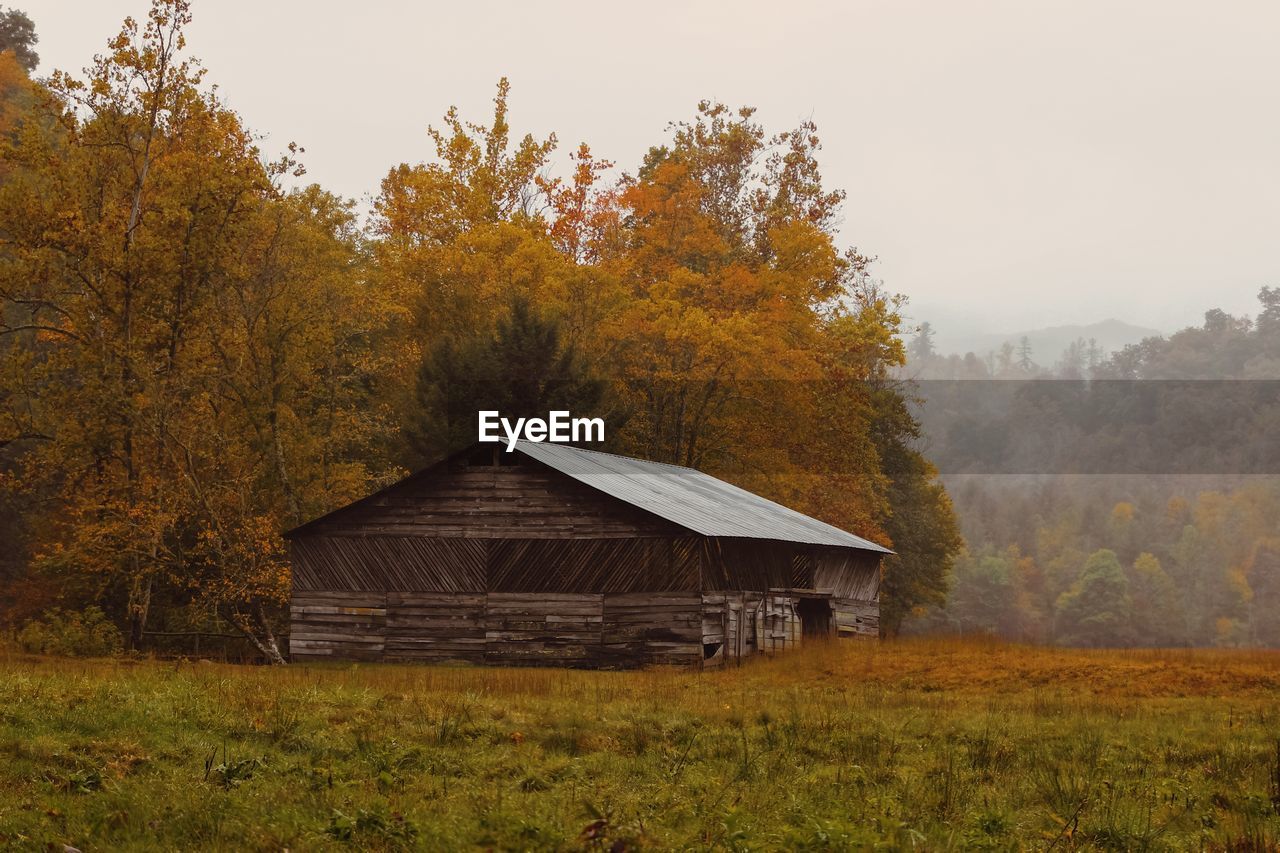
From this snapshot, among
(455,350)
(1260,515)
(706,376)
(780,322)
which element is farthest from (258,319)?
(1260,515)

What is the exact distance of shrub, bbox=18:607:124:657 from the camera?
120 ft

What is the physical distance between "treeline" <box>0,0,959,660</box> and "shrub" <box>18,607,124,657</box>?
1.42 m

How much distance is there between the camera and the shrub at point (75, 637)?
36.5 metres

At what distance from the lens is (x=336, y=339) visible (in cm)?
5478

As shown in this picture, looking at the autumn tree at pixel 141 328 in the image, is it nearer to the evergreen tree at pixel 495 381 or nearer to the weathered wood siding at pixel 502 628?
the weathered wood siding at pixel 502 628

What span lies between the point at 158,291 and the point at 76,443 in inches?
197

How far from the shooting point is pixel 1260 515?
151375 millimetres

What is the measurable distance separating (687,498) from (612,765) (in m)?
25.6

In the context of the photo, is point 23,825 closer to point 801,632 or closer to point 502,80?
point 801,632

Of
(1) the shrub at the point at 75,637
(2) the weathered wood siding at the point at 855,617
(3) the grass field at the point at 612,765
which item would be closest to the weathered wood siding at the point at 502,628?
(1) the shrub at the point at 75,637

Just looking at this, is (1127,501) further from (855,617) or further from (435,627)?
(435,627)

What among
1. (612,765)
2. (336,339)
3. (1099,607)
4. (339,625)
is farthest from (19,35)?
(1099,607)

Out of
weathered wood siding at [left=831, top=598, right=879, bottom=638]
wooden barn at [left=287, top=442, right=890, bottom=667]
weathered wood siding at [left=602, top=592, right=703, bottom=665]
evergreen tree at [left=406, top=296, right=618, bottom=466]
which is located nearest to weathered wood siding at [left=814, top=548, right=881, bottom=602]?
weathered wood siding at [left=831, top=598, right=879, bottom=638]

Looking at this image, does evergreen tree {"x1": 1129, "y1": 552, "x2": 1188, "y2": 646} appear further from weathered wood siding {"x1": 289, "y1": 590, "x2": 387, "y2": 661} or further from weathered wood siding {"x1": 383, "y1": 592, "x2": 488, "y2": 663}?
weathered wood siding {"x1": 289, "y1": 590, "x2": 387, "y2": 661}
